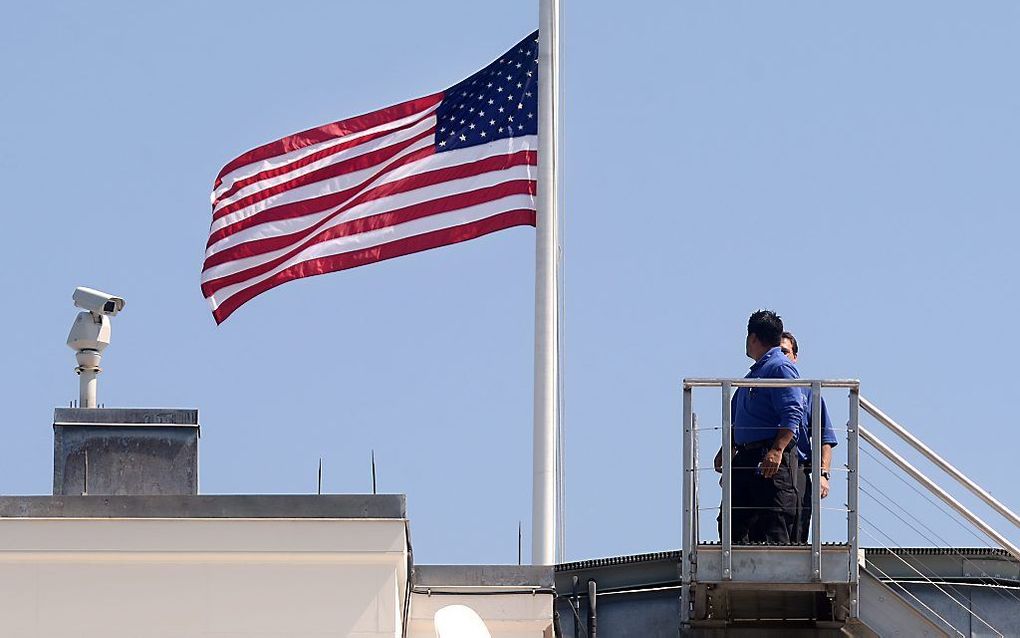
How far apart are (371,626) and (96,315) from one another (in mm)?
3107

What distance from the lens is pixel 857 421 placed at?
13.2 meters

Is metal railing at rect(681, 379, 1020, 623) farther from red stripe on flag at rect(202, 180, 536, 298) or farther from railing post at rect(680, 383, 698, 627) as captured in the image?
red stripe on flag at rect(202, 180, 536, 298)

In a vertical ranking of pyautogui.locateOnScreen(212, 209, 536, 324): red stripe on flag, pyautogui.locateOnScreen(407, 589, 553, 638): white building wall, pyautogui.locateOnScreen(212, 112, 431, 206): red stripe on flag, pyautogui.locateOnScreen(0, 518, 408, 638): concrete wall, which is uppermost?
pyautogui.locateOnScreen(212, 112, 431, 206): red stripe on flag

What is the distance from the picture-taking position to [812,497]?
13117 mm

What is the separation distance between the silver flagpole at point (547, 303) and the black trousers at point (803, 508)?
3.27 meters

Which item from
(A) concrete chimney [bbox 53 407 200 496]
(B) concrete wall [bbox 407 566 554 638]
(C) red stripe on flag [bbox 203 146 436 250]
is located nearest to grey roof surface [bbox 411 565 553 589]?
(B) concrete wall [bbox 407 566 554 638]

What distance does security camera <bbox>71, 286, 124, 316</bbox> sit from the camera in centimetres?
1477

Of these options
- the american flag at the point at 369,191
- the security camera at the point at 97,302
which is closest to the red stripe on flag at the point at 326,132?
the american flag at the point at 369,191

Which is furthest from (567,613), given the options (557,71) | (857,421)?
(557,71)

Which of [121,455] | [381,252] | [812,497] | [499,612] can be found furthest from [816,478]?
[381,252]

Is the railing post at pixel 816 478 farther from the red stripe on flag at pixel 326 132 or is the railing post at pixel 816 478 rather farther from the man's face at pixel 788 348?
the red stripe on flag at pixel 326 132

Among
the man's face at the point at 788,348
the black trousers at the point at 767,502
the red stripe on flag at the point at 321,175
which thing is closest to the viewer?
the black trousers at the point at 767,502

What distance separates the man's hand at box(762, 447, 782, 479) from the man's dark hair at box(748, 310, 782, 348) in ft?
2.41

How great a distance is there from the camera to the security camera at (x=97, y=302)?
14.8 meters
